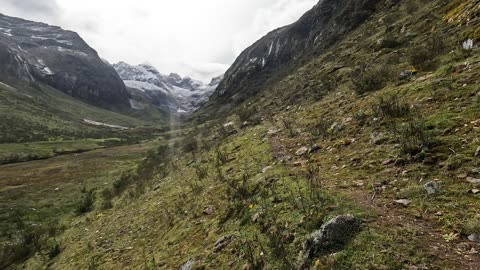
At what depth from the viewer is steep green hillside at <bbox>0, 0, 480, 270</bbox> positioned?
5.66 m

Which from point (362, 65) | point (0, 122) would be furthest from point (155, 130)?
point (362, 65)

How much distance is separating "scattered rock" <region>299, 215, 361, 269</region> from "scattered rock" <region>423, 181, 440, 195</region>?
1.62 meters

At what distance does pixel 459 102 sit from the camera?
29.9 feet

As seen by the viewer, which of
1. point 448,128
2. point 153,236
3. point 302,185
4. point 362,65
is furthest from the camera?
point 362,65

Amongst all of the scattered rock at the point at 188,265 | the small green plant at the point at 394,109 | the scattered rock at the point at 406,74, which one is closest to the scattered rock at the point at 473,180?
the small green plant at the point at 394,109

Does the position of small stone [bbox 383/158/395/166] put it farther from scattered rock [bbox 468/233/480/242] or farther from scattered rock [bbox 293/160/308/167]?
scattered rock [bbox 468/233/480/242]

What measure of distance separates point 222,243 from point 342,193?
308cm

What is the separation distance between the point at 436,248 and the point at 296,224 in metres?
2.64

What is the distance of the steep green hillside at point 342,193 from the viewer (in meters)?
5.66

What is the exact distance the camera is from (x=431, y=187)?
646cm

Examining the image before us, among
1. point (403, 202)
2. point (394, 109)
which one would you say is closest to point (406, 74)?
point (394, 109)

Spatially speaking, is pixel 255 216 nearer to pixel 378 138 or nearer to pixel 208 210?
pixel 208 210

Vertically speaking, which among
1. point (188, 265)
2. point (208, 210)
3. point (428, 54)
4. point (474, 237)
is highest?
point (428, 54)

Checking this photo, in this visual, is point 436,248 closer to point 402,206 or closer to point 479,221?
point 479,221
